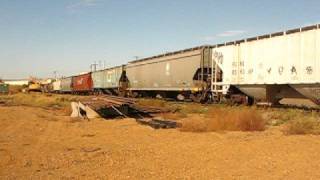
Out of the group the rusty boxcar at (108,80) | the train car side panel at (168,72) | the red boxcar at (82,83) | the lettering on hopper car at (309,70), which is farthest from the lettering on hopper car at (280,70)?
the red boxcar at (82,83)

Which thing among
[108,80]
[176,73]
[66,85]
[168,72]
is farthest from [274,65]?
[66,85]

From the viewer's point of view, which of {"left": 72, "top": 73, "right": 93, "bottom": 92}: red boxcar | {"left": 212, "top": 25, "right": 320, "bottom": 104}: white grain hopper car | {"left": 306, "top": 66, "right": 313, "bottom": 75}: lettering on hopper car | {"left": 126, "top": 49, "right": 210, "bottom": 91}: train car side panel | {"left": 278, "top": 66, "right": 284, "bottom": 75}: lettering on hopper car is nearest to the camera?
{"left": 306, "top": 66, "right": 313, "bottom": 75}: lettering on hopper car

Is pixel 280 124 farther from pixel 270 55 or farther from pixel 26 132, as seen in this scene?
pixel 26 132

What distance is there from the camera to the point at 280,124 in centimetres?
1523

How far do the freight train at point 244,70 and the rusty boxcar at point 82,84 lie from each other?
23.6 m

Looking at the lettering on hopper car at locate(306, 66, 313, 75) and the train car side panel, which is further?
the train car side panel

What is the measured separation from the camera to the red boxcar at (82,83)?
60.0m

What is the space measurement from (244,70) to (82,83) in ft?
146

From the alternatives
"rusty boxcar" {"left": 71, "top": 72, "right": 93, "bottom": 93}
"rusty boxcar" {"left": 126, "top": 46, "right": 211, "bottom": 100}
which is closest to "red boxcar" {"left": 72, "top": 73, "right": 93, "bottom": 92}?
"rusty boxcar" {"left": 71, "top": 72, "right": 93, "bottom": 93}

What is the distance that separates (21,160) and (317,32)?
12630mm

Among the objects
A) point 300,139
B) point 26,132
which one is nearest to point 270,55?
point 300,139

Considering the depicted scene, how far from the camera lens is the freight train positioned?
17.9 m

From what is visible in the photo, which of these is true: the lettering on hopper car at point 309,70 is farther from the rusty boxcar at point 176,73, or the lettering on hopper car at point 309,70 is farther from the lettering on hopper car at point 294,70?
the rusty boxcar at point 176,73

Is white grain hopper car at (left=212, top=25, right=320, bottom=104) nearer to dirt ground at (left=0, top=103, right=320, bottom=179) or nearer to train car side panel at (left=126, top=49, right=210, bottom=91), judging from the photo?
train car side panel at (left=126, top=49, right=210, bottom=91)
